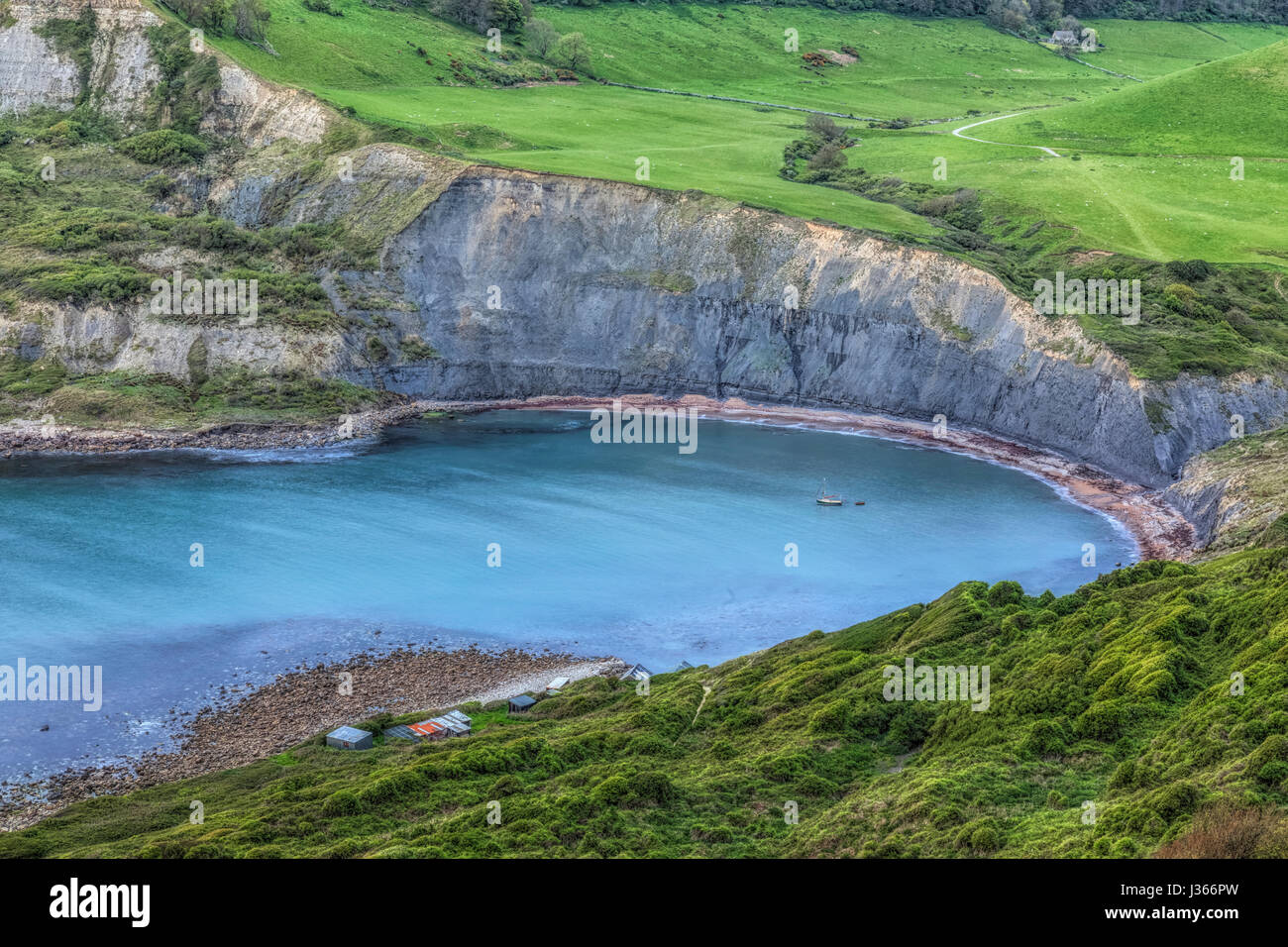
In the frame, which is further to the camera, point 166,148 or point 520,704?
point 166,148

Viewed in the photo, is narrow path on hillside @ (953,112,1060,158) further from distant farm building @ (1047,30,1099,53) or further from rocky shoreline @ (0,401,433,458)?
rocky shoreline @ (0,401,433,458)

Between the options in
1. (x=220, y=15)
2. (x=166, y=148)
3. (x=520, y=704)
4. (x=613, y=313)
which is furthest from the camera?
(x=220, y=15)

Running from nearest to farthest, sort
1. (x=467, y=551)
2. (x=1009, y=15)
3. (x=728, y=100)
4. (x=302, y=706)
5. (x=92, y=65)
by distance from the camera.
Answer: (x=302, y=706) < (x=467, y=551) < (x=92, y=65) < (x=728, y=100) < (x=1009, y=15)

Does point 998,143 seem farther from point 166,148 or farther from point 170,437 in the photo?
point 170,437

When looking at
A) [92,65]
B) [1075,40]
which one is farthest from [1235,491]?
[1075,40]

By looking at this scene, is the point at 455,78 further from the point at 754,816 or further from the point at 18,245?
the point at 754,816

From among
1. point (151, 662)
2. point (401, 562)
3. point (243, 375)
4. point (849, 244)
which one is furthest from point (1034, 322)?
point (151, 662)
